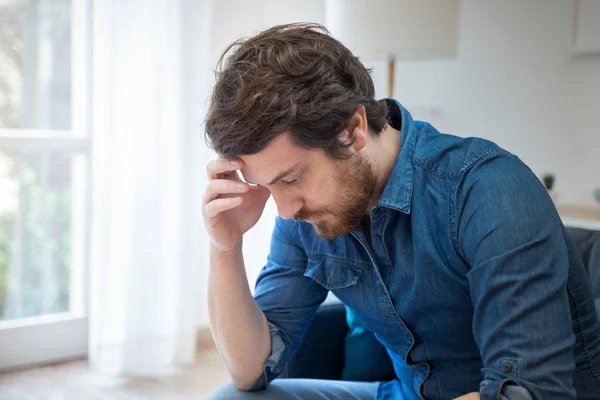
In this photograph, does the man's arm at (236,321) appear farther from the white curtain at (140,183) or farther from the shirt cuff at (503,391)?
the white curtain at (140,183)

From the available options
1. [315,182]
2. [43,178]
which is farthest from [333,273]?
[43,178]

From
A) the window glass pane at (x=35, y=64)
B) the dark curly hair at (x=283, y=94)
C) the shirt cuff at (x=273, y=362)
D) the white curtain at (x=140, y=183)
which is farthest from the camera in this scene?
the window glass pane at (x=35, y=64)

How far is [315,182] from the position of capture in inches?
45.9

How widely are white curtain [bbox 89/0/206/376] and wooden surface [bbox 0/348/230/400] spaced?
0.07 meters

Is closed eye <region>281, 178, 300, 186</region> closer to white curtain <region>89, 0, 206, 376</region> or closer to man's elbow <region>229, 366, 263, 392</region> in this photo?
man's elbow <region>229, 366, 263, 392</region>

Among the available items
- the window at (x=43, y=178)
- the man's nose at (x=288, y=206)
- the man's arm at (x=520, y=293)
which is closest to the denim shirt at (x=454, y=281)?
the man's arm at (x=520, y=293)

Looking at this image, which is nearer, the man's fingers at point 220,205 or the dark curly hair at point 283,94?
the dark curly hair at point 283,94

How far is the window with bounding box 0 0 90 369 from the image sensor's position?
8.68 feet

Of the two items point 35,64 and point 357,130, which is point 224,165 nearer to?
point 357,130

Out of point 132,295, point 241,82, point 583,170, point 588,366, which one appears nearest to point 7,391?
point 132,295

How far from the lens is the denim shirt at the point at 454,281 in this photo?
958 mm

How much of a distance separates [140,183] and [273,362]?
4.69 feet

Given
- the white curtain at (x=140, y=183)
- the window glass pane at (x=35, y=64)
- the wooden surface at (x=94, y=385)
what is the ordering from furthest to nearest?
the window glass pane at (x=35, y=64)
the white curtain at (x=140, y=183)
the wooden surface at (x=94, y=385)

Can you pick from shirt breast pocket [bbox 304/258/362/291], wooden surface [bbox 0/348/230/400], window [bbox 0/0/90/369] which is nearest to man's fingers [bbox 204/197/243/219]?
shirt breast pocket [bbox 304/258/362/291]
